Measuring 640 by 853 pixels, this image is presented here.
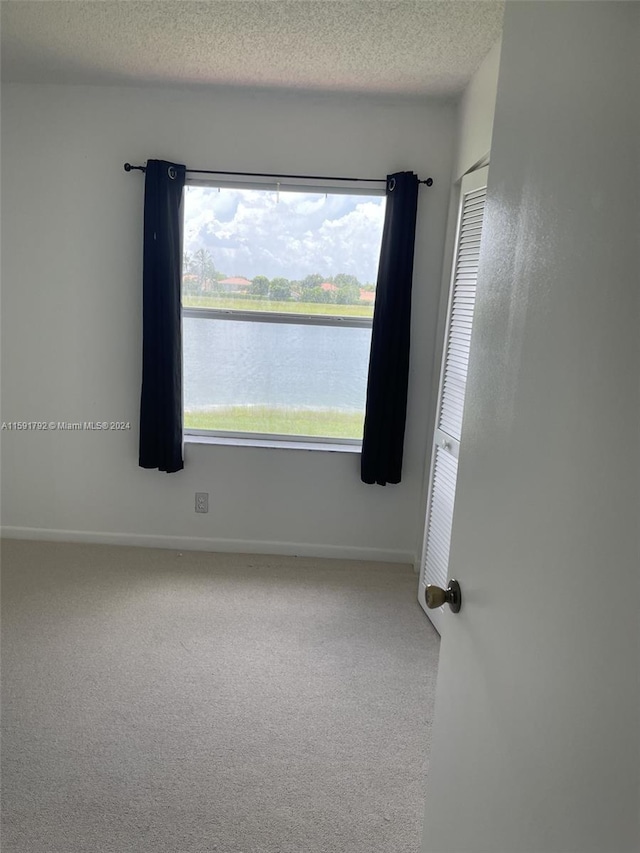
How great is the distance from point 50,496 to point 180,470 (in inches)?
31.7

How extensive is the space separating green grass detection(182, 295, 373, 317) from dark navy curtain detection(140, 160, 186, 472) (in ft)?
0.63

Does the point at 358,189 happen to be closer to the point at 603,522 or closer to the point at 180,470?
the point at 180,470

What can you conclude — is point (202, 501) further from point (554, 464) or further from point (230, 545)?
point (554, 464)

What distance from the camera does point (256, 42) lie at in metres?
2.29

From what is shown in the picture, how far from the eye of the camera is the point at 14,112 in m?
2.93

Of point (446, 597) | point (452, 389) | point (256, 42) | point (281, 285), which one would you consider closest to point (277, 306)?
point (281, 285)

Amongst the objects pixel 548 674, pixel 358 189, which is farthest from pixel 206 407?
pixel 548 674

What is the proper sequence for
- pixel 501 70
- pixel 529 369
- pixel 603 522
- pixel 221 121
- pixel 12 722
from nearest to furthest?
pixel 603 522, pixel 529 369, pixel 501 70, pixel 12 722, pixel 221 121

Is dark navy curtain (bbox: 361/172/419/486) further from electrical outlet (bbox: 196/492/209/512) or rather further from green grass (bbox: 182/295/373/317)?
electrical outlet (bbox: 196/492/209/512)

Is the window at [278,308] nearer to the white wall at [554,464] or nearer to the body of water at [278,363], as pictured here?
the body of water at [278,363]

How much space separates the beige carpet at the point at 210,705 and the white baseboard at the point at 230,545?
13cm

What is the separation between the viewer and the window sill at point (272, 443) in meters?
3.21

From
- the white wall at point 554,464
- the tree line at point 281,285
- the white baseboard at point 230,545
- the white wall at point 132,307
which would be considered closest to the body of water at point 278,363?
the tree line at point 281,285

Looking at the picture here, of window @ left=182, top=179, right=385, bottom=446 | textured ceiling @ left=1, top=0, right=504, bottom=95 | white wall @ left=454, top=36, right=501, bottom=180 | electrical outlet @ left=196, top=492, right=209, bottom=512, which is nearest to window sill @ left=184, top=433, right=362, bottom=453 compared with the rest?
window @ left=182, top=179, right=385, bottom=446
